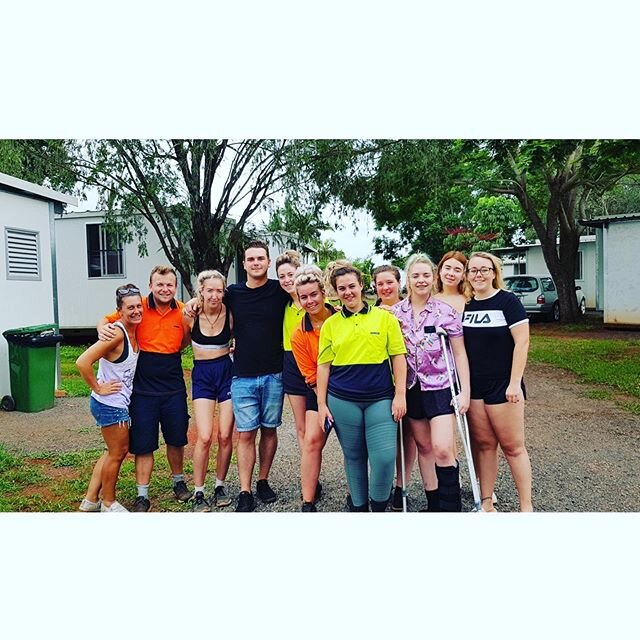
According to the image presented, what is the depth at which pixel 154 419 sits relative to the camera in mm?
3205

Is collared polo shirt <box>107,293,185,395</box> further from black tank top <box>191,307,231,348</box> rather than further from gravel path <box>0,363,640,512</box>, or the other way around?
gravel path <box>0,363,640,512</box>

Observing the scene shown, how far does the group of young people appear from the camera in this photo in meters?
2.84

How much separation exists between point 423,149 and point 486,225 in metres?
0.59

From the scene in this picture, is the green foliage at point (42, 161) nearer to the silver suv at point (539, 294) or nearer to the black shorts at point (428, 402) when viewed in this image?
the black shorts at point (428, 402)

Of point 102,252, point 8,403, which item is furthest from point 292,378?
point 8,403

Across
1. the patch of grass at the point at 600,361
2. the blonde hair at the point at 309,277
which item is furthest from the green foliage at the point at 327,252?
the patch of grass at the point at 600,361

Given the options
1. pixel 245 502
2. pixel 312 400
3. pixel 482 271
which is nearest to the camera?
pixel 482 271

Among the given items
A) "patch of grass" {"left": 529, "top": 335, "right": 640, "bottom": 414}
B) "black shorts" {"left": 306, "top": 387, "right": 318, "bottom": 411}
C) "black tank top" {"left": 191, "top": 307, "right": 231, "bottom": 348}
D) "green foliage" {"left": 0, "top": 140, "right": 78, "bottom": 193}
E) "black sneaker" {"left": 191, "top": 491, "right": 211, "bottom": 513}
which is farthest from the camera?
"patch of grass" {"left": 529, "top": 335, "right": 640, "bottom": 414}

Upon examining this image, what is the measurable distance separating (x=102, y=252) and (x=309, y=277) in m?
1.66

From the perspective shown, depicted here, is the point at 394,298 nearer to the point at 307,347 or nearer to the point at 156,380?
the point at 307,347

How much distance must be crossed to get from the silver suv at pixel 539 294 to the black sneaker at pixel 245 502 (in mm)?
1862

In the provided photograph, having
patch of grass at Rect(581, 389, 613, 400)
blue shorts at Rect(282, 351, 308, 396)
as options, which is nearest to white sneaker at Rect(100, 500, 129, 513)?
blue shorts at Rect(282, 351, 308, 396)

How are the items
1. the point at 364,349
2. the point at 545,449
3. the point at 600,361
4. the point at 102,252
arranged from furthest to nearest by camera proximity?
the point at 600,361 < the point at 102,252 < the point at 545,449 < the point at 364,349

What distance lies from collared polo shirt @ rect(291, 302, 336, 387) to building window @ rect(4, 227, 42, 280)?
1.97 m
